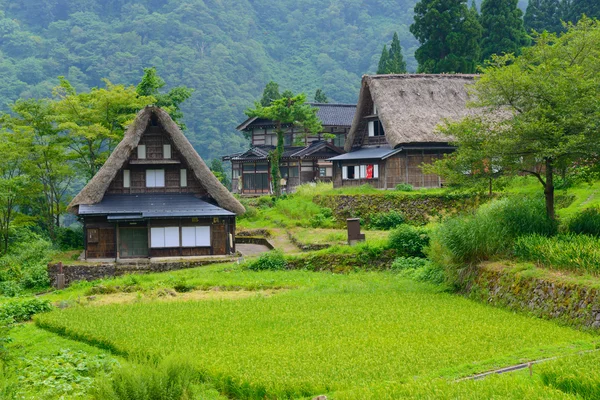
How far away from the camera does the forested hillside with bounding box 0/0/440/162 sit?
257 feet

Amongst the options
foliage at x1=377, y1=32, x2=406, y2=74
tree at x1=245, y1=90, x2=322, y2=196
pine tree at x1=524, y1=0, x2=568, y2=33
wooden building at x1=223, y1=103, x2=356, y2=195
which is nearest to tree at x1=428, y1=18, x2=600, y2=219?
tree at x1=245, y1=90, x2=322, y2=196

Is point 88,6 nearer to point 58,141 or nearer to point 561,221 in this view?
point 58,141

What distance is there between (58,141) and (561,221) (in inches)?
1024

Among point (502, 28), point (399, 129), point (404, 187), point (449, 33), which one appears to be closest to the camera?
point (404, 187)

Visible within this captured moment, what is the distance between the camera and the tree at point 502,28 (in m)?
49.5

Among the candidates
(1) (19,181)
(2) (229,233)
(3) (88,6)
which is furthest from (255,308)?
(3) (88,6)

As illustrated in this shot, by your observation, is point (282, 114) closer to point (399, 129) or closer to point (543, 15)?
point (399, 129)

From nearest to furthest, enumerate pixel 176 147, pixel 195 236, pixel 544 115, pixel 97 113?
pixel 544 115 < pixel 195 236 < pixel 176 147 < pixel 97 113

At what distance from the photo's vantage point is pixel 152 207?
30.3 meters

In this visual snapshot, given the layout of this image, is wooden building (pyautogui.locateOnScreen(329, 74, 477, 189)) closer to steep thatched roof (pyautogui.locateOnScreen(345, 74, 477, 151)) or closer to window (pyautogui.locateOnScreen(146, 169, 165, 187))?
steep thatched roof (pyautogui.locateOnScreen(345, 74, 477, 151))

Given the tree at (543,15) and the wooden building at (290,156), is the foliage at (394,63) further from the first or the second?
the tree at (543,15)

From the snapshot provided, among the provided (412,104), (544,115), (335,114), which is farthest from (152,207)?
(335,114)

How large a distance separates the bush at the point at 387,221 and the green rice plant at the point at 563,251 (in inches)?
543

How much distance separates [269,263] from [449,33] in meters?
26.1
